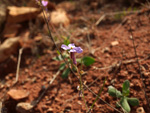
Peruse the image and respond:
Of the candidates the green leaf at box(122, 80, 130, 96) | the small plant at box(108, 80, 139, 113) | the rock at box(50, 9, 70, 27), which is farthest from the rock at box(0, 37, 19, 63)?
the green leaf at box(122, 80, 130, 96)

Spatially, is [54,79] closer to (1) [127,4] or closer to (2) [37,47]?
(2) [37,47]

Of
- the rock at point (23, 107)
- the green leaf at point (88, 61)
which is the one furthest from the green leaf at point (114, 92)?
the rock at point (23, 107)

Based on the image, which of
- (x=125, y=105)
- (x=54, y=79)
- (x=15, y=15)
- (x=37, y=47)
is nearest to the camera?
(x=125, y=105)

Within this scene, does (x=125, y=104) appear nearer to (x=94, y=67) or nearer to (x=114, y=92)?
(x=114, y=92)

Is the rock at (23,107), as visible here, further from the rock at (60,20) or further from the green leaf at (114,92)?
the rock at (60,20)

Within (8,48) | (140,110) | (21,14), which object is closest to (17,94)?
A: (8,48)

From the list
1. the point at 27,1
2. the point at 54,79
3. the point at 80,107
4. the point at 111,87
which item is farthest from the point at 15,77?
the point at 27,1

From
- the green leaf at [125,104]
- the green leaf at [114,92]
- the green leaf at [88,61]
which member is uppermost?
the green leaf at [88,61]
